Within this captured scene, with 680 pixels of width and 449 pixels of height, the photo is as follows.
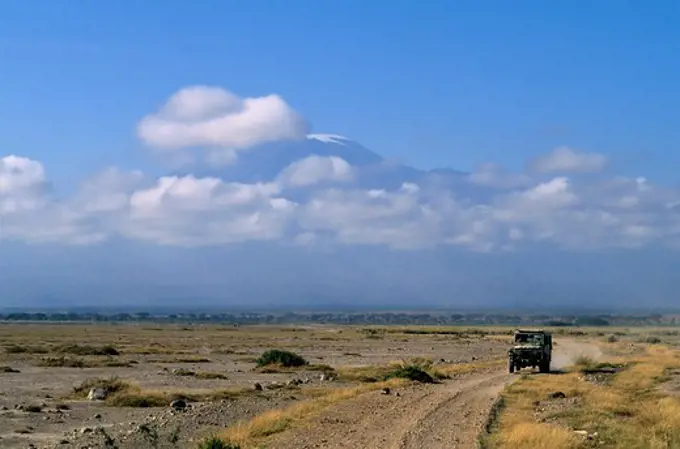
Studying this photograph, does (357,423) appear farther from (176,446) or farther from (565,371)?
(565,371)

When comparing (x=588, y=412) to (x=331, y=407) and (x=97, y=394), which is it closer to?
(x=331, y=407)

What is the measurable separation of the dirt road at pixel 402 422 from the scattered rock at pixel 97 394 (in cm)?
1125

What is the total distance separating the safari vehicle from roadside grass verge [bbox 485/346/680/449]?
107 inches

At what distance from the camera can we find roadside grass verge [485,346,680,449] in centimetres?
2511

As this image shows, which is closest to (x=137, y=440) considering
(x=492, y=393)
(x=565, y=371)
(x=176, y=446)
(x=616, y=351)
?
(x=176, y=446)

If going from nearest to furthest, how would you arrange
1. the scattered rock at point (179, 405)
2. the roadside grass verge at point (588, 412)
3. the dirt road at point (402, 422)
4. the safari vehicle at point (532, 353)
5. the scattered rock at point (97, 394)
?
the dirt road at point (402, 422) → the roadside grass verge at point (588, 412) → the scattered rock at point (179, 405) → the scattered rock at point (97, 394) → the safari vehicle at point (532, 353)

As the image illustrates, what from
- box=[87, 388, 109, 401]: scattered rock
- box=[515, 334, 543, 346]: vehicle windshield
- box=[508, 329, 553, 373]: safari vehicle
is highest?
box=[515, 334, 543, 346]: vehicle windshield

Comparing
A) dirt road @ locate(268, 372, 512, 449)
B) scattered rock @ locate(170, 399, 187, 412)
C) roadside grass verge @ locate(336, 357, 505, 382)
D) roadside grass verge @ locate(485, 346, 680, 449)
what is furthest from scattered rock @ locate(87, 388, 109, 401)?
roadside grass verge @ locate(485, 346, 680, 449)

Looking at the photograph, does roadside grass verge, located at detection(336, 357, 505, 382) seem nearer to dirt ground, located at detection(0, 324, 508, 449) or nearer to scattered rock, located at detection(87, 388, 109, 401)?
dirt ground, located at detection(0, 324, 508, 449)

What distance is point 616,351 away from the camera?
92.7m

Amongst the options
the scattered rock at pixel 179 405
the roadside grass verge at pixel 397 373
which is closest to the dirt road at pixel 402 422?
the scattered rock at pixel 179 405

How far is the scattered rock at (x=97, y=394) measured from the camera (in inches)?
1570

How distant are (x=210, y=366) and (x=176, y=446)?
40.7m

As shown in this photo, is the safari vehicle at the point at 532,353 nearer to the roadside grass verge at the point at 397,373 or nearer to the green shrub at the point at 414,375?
the roadside grass verge at the point at 397,373
